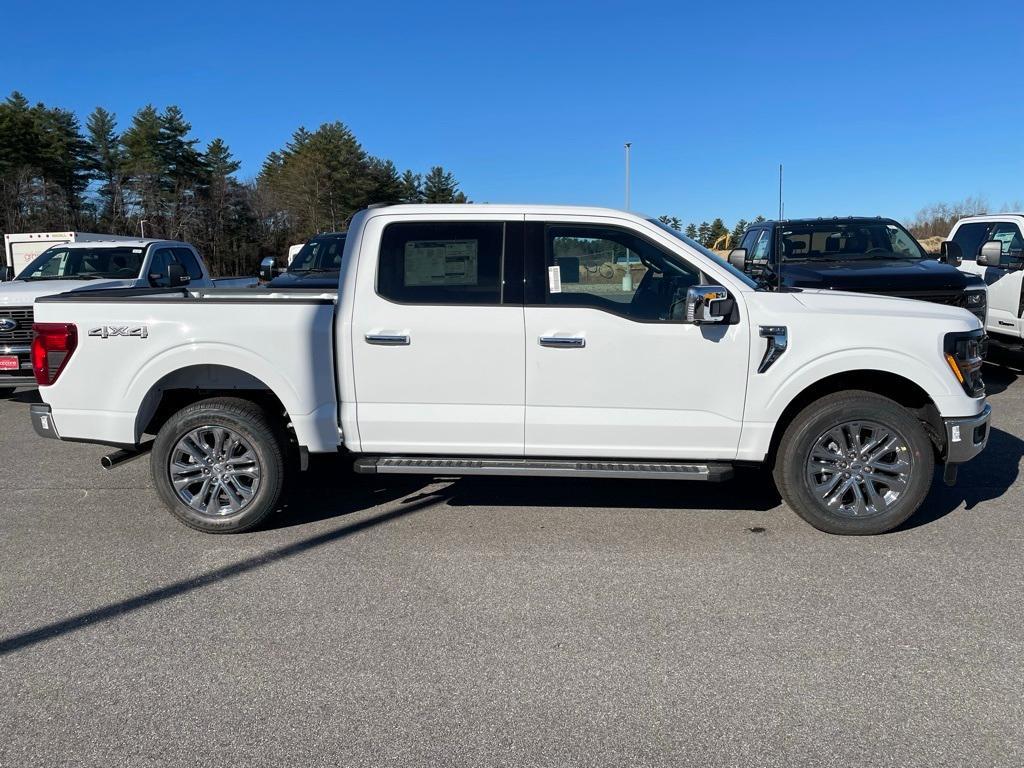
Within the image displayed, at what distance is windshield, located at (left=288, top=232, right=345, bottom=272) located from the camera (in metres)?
11.4

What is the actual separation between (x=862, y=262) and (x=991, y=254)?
5.25 feet

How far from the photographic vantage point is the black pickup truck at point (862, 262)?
7926 millimetres

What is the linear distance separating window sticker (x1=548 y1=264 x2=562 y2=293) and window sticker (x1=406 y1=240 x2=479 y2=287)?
0.46 metres

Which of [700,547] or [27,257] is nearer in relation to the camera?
[700,547]

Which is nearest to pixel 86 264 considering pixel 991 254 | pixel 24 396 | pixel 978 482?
pixel 24 396

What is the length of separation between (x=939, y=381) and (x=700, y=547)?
1747mm

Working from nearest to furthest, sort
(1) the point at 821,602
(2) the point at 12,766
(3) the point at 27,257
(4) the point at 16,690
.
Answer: (2) the point at 12,766, (4) the point at 16,690, (1) the point at 821,602, (3) the point at 27,257

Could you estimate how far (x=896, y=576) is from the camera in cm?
420

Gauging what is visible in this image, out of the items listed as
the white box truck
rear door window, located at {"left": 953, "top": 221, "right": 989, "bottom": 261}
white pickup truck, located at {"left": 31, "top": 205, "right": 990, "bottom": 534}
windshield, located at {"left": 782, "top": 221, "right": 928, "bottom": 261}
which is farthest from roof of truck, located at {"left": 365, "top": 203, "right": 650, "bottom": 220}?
the white box truck

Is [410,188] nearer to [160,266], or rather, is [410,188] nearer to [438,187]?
[438,187]

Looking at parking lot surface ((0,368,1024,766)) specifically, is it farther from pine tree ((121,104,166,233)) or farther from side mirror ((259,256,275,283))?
pine tree ((121,104,166,233))

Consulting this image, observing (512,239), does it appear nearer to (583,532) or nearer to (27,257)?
(583,532)

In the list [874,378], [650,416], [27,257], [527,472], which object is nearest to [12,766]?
[527,472]

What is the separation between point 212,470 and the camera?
16.1ft
